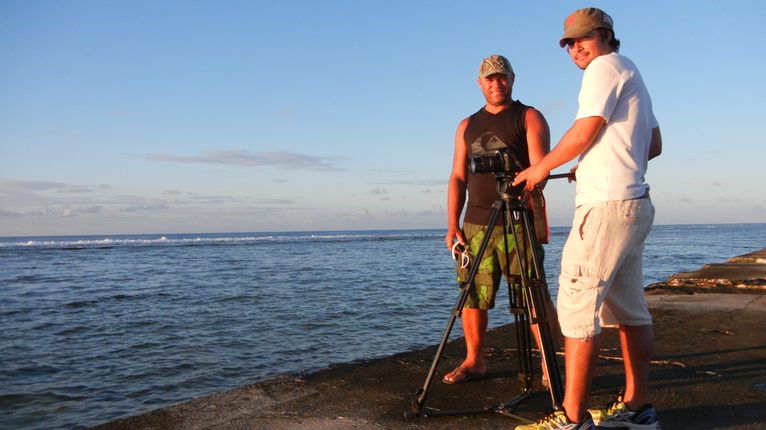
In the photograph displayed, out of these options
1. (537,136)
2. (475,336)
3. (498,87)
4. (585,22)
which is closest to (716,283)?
(475,336)

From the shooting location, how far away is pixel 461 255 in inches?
116

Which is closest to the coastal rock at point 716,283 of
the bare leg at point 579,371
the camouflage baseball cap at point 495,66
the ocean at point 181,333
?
the ocean at point 181,333

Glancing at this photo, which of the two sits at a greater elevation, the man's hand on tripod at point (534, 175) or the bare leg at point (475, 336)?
the man's hand on tripod at point (534, 175)

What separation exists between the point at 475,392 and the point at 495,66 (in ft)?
5.97

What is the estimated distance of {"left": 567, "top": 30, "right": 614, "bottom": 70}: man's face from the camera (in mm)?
2074

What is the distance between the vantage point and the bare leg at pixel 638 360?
209 cm

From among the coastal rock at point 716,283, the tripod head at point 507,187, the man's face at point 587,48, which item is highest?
the man's face at point 587,48

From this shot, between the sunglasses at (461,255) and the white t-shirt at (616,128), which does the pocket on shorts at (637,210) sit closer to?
the white t-shirt at (616,128)

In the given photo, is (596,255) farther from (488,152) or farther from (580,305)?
(488,152)

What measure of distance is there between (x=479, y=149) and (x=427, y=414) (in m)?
1.48

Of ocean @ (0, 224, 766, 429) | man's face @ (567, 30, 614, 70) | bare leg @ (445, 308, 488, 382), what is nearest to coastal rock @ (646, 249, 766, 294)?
ocean @ (0, 224, 766, 429)

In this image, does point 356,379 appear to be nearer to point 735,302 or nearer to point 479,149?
point 479,149

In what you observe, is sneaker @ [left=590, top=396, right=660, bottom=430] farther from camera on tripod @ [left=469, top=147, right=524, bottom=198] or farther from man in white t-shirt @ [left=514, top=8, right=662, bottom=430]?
camera on tripod @ [left=469, top=147, right=524, bottom=198]

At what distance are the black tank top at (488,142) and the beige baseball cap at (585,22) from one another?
2.49 ft
